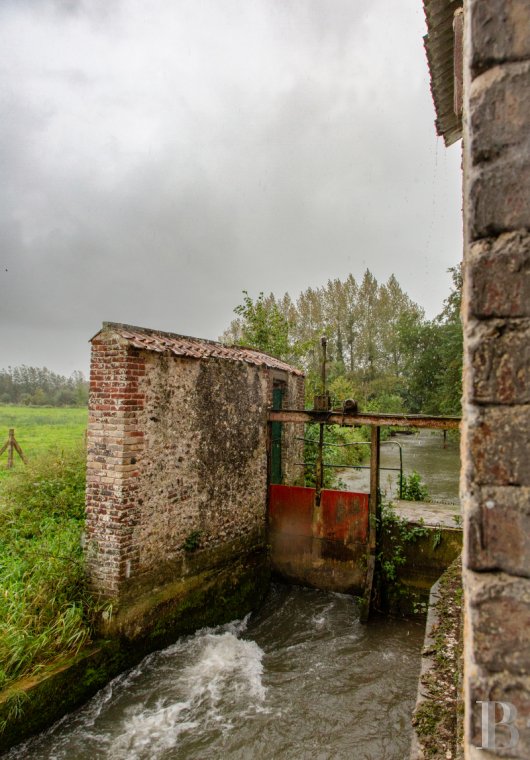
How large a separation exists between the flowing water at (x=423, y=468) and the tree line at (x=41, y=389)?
77.0ft

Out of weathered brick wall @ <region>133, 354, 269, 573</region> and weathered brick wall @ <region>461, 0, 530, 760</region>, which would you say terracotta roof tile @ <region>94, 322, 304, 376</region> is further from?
weathered brick wall @ <region>461, 0, 530, 760</region>

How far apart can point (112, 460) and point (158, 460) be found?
0.66 m

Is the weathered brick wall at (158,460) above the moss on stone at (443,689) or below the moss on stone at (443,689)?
above

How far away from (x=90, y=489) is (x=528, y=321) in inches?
217

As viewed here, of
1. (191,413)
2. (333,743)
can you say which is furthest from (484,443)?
(191,413)

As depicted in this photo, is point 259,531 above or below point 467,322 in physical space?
below

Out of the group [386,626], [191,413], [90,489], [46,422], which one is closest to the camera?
[90,489]

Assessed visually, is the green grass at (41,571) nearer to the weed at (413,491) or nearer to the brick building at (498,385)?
the brick building at (498,385)

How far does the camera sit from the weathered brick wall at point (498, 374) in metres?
0.99

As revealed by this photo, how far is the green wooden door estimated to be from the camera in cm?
973

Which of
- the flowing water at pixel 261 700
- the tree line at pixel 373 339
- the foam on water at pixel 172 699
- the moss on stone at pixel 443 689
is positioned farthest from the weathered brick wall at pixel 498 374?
the tree line at pixel 373 339

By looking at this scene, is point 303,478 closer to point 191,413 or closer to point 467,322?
point 191,413

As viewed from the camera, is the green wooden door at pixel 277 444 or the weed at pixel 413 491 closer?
the green wooden door at pixel 277 444

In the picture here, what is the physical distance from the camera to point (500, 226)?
103cm
